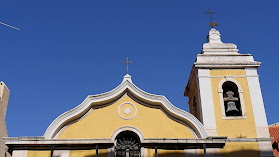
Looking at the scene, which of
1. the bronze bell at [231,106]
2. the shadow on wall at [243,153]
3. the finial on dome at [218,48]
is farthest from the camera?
the finial on dome at [218,48]

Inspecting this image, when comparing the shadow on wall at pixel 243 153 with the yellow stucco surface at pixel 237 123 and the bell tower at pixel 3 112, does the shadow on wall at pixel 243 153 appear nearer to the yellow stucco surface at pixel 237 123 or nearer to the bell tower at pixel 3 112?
the yellow stucco surface at pixel 237 123

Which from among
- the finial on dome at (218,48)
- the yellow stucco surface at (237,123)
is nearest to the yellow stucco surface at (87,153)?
the yellow stucco surface at (237,123)

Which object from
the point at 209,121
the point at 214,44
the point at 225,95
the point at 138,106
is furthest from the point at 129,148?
the point at 214,44

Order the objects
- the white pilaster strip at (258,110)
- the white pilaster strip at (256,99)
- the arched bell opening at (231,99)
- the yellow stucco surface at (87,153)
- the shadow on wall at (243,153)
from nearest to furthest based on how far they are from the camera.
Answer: the yellow stucco surface at (87,153) → the shadow on wall at (243,153) → the white pilaster strip at (258,110) → the white pilaster strip at (256,99) → the arched bell opening at (231,99)

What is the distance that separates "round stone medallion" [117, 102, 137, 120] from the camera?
1487 cm

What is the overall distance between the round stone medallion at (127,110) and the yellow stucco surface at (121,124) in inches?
1.6

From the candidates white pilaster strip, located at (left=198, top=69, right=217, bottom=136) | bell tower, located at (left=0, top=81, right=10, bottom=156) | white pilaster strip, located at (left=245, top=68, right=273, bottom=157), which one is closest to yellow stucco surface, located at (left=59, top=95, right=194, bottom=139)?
white pilaster strip, located at (left=198, top=69, right=217, bottom=136)

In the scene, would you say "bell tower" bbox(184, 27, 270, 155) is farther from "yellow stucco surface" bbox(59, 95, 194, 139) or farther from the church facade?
"yellow stucco surface" bbox(59, 95, 194, 139)

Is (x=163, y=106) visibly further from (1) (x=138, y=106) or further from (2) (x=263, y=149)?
(2) (x=263, y=149)

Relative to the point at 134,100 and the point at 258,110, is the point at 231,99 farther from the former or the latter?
the point at 134,100

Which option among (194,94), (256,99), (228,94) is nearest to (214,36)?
(194,94)

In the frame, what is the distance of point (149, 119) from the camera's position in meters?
14.9

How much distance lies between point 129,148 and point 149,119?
1.45 meters

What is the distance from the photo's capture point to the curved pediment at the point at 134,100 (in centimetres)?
1456
